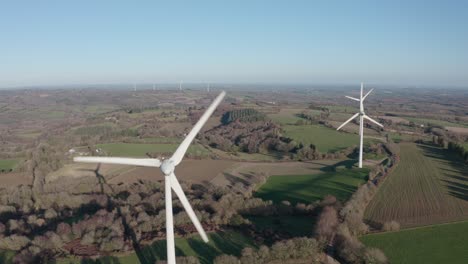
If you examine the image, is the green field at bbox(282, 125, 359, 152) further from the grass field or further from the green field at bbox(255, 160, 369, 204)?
the green field at bbox(255, 160, 369, 204)

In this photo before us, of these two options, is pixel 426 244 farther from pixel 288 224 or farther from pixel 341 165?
pixel 341 165

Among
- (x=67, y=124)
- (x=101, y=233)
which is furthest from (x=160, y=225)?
(x=67, y=124)

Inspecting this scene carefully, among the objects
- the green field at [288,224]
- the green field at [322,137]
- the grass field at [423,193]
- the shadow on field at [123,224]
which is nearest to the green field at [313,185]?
the grass field at [423,193]

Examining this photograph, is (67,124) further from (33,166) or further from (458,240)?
(458,240)

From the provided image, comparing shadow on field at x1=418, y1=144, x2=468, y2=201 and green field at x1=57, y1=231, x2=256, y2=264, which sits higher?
shadow on field at x1=418, y1=144, x2=468, y2=201

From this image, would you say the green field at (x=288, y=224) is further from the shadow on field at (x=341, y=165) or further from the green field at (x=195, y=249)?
the shadow on field at (x=341, y=165)

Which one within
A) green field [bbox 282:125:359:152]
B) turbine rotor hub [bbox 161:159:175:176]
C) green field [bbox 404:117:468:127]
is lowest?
green field [bbox 282:125:359:152]

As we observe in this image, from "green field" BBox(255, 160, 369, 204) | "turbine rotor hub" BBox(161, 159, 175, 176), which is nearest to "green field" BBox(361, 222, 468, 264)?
"green field" BBox(255, 160, 369, 204)
